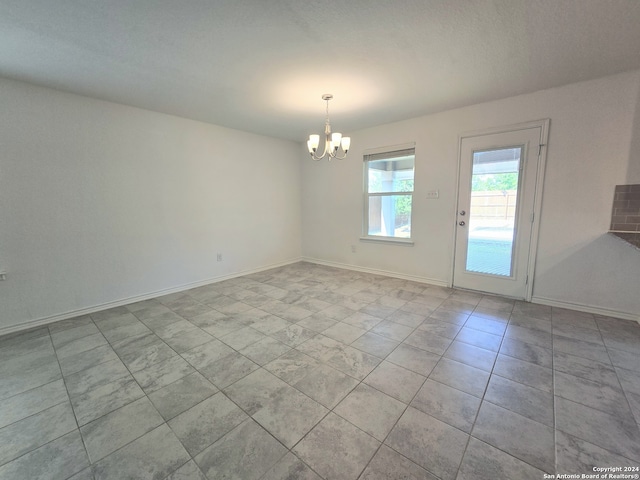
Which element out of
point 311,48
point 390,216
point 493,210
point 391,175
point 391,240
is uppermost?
point 311,48

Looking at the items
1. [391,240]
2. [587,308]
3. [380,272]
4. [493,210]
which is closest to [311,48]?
[493,210]

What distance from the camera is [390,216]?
172 inches

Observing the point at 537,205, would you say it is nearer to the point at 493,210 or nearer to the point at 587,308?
the point at 493,210

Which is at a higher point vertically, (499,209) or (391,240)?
(499,209)

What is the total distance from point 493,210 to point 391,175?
5.12 ft

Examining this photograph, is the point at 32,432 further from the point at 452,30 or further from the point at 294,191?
the point at 294,191

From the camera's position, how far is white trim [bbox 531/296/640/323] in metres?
2.70

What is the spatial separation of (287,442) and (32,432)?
145 cm

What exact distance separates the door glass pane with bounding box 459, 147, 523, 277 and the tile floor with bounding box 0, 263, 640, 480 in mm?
722

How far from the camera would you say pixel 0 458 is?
4.35 feet

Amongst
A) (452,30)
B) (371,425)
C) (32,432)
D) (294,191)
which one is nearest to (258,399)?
(371,425)

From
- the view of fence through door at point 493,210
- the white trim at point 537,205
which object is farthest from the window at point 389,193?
the white trim at point 537,205

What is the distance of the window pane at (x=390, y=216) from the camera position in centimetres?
419

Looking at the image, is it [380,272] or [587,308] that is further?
[380,272]
